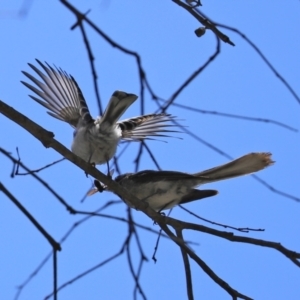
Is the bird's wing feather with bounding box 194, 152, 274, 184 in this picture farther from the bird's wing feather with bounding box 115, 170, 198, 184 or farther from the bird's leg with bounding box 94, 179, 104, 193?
the bird's leg with bounding box 94, 179, 104, 193

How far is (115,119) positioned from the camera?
3543 millimetres

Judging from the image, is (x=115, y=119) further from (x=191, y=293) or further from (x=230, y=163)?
(x=191, y=293)

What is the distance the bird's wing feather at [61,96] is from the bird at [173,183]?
48cm

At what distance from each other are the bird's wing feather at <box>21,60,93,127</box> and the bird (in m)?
0.48

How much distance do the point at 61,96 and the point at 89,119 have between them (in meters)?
0.25

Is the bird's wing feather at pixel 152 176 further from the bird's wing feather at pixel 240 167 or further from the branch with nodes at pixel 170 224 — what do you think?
the branch with nodes at pixel 170 224

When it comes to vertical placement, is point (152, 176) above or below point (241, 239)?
above

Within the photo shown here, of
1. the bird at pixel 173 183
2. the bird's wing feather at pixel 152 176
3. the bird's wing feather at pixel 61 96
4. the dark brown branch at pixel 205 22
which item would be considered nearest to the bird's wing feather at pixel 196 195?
the bird at pixel 173 183

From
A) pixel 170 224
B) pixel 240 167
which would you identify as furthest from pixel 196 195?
pixel 170 224

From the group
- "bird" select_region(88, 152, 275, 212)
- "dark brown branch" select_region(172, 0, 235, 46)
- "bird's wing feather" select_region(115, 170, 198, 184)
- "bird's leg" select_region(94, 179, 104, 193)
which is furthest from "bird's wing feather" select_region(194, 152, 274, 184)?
"dark brown branch" select_region(172, 0, 235, 46)

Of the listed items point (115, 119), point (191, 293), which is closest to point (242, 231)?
point (191, 293)

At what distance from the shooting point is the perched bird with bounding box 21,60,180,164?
11.6ft

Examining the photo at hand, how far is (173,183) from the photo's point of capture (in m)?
3.63

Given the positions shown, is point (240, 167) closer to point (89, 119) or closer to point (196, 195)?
point (196, 195)
